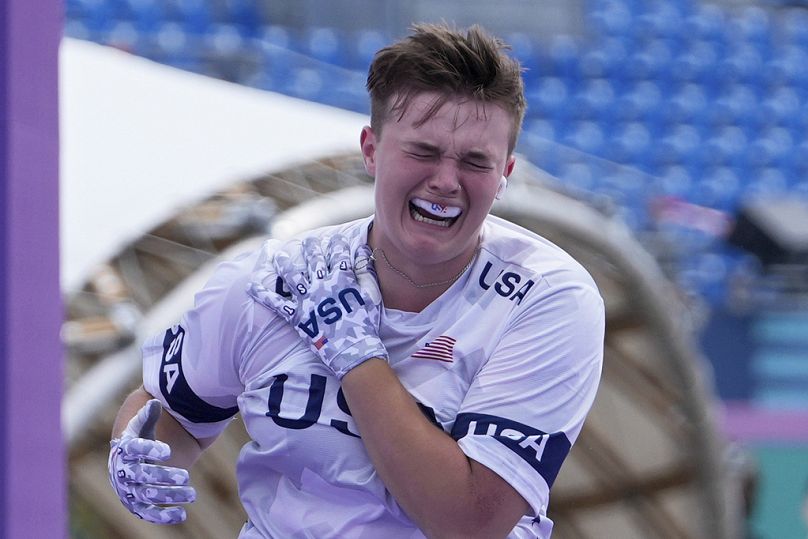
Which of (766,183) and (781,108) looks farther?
(781,108)

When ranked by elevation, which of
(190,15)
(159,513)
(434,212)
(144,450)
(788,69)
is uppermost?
(434,212)

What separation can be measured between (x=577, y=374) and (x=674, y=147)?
39.8ft

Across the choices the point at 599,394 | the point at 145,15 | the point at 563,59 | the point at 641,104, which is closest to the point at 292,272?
the point at 599,394

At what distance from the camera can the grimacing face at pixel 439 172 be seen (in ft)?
6.71

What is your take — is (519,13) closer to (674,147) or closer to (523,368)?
(674,147)

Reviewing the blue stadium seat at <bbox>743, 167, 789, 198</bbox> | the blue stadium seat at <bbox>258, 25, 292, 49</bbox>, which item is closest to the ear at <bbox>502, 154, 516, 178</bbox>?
the blue stadium seat at <bbox>258, 25, 292, 49</bbox>

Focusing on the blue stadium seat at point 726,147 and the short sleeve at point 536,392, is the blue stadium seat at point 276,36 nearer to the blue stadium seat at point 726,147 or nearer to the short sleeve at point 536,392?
the blue stadium seat at point 726,147

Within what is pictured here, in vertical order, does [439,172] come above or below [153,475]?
above

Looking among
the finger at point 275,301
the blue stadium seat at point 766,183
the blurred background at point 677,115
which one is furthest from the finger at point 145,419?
the blue stadium seat at point 766,183

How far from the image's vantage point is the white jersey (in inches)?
81.6

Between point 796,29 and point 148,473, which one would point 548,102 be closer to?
point 796,29

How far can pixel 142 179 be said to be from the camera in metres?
5.50

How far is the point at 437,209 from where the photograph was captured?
2070 millimetres

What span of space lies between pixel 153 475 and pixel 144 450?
0.05 m
